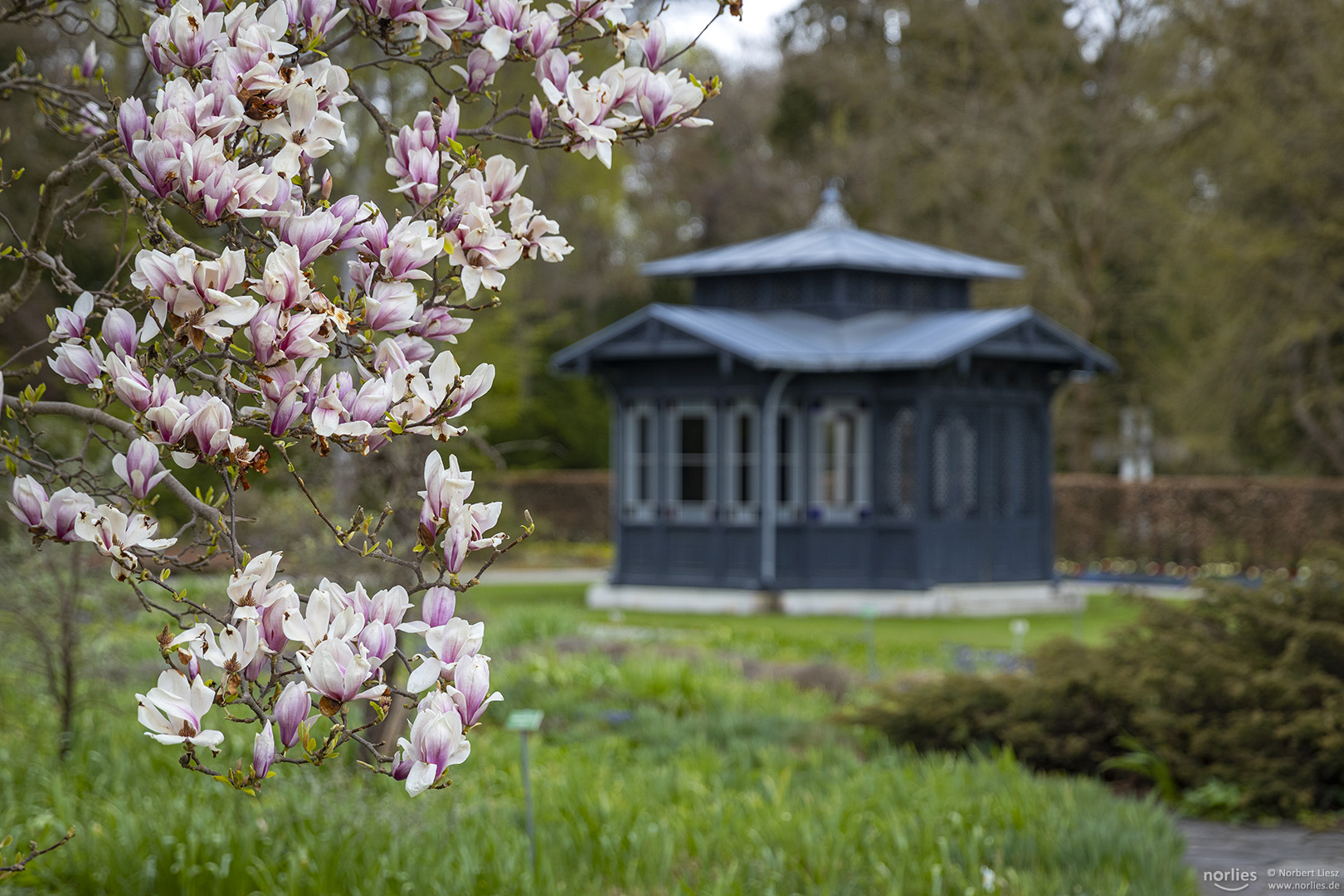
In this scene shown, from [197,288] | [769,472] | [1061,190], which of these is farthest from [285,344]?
[1061,190]

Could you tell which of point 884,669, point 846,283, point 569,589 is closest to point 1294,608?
point 884,669

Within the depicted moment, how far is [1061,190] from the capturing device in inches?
1030

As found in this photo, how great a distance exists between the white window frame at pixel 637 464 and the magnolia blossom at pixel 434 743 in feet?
47.9

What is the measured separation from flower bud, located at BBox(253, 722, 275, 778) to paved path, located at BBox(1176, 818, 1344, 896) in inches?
154

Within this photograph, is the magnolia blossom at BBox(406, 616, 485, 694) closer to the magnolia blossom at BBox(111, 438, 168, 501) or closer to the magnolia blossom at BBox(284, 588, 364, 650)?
the magnolia blossom at BBox(284, 588, 364, 650)

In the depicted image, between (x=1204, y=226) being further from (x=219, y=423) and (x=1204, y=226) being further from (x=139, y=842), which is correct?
(x=219, y=423)

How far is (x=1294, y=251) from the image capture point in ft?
71.5

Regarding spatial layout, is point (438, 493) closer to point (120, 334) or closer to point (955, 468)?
point (120, 334)

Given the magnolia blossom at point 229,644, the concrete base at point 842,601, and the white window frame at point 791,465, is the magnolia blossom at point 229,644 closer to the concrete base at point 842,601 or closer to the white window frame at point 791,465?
the concrete base at point 842,601

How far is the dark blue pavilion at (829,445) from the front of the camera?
16.0 m

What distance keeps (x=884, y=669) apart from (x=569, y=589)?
8941 millimetres

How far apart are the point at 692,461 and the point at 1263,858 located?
11.4 meters

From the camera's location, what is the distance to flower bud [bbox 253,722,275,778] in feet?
6.55

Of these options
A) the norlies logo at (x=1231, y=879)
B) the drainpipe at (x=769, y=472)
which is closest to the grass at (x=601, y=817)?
the norlies logo at (x=1231, y=879)
